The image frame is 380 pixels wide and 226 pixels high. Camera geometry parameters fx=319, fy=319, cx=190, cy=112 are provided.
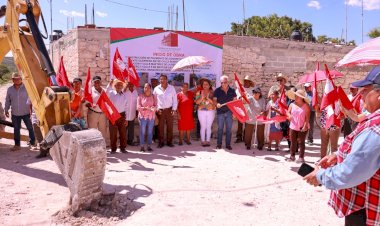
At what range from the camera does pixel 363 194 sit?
2059 millimetres

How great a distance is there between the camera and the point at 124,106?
7957 mm

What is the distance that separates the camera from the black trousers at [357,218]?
209 centimetres

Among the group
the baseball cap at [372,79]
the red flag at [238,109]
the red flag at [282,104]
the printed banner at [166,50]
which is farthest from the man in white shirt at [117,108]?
the baseball cap at [372,79]

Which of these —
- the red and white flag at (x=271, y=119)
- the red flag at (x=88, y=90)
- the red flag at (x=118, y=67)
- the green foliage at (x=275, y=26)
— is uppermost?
the green foliage at (x=275, y=26)

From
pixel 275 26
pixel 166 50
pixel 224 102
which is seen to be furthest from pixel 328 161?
pixel 275 26

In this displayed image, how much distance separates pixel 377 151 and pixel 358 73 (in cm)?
1195

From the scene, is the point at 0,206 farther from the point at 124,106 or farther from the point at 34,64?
the point at 124,106

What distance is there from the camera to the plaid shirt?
193cm

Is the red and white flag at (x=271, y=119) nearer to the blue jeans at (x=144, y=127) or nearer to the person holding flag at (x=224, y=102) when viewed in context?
the person holding flag at (x=224, y=102)

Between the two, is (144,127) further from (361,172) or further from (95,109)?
(361,172)

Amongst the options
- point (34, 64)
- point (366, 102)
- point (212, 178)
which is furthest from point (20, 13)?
point (366, 102)

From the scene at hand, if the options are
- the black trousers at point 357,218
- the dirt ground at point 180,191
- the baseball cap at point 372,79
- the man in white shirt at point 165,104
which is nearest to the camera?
the baseball cap at point 372,79

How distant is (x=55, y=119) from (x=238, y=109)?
4.87 metres

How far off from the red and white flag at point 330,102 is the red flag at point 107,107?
4.38 m
